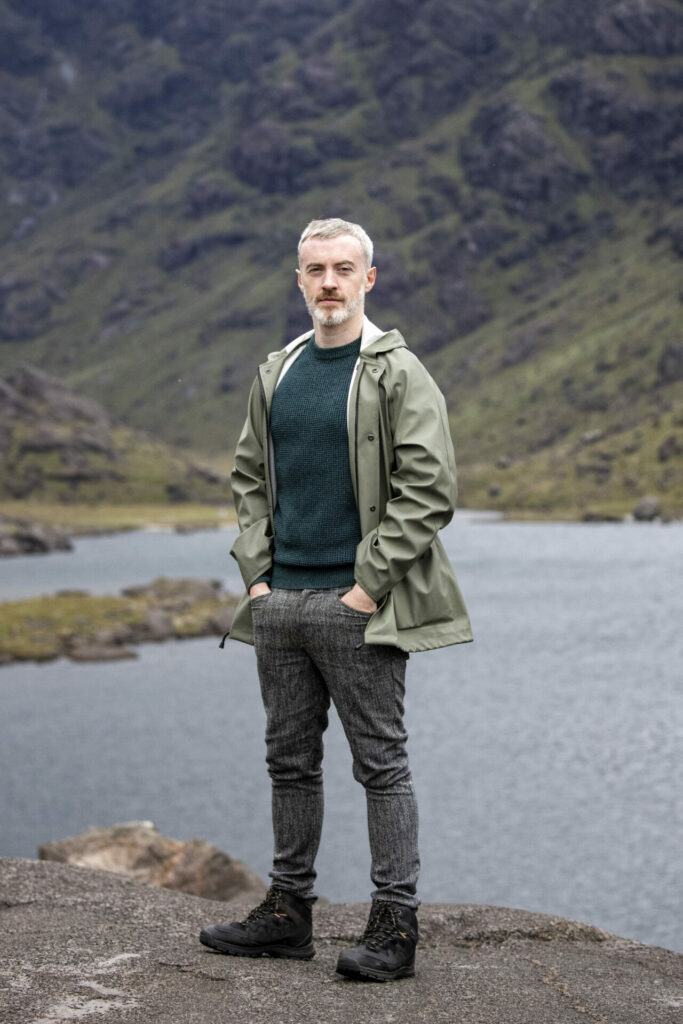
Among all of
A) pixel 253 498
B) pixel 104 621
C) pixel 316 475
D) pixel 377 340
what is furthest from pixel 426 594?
pixel 104 621

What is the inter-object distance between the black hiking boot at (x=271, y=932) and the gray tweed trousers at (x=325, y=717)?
13cm

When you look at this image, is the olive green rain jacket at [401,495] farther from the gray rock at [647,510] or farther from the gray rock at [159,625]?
the gray rock at [647,510]

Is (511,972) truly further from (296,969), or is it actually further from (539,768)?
(539,768)

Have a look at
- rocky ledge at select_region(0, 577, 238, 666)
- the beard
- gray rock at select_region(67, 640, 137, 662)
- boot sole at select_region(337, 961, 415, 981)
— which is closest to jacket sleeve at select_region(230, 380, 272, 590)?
the beard

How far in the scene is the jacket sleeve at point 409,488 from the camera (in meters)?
7.68

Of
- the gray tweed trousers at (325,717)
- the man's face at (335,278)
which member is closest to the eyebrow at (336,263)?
the man's face at (335,278)

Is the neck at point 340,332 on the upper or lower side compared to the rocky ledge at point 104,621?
lower

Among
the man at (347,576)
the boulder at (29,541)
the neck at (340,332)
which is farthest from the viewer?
the boulder at (29,541)

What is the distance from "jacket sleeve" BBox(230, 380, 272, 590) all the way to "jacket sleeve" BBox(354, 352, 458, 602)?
904 millimetres

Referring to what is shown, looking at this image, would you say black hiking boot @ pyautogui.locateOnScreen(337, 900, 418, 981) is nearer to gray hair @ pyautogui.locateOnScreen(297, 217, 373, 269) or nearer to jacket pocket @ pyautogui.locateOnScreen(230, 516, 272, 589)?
jacket pocket @ pyautogui.locateOnScreen(230, 516, 272, 589)

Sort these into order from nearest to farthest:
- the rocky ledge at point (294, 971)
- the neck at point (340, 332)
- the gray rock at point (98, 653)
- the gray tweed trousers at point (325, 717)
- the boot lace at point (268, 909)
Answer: the rocky ledge at point (294, 971) → the gray tweed trousers at point (325, 717) → the neck at point (340, 332) → the boot lace at point (268, 909) → the gray rock at point (98, 653)

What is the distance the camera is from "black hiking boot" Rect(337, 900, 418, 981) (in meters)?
7.68

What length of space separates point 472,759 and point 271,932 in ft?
127

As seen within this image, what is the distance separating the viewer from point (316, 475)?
8.16m
